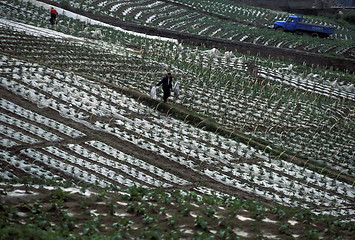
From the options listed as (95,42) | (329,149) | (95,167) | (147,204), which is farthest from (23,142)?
(95,42)

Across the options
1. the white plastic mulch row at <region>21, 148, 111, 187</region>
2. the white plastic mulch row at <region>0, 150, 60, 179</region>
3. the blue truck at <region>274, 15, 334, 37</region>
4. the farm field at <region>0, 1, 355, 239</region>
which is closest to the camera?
the farm field at <region>0, 1, 355, 239</region>

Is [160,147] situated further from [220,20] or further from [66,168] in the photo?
[220,20]

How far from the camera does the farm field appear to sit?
8.16 metres

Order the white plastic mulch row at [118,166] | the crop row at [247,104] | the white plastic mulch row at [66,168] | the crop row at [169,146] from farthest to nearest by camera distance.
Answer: the crop row at [247,104] < the crop row at [169,146] < the white plastic mulch row at [118,166] < the white plastic mulch row at [66,168]

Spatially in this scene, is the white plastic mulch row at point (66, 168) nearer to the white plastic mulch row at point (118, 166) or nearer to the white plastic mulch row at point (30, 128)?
the white plastic mulch row at point (118, 166)

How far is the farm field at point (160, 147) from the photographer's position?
8.16 m

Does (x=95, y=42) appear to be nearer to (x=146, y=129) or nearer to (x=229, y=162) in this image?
(x=146, y=129)

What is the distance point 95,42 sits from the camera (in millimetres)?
25062

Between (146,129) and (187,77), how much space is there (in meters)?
7.17

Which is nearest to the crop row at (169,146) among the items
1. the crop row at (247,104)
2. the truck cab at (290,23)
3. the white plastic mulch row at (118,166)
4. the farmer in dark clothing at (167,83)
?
the white plastic mulch row at (118,166)

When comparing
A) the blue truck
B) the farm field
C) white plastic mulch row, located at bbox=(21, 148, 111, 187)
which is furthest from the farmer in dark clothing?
the blue truck

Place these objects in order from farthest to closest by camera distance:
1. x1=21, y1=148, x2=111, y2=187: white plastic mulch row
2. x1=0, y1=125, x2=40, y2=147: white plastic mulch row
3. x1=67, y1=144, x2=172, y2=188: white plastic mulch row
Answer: x1=0, y1=125, x2=40, y2=147: white plastic mulch row, x1=67, y1=144, x2=172, y2=188: white plastic mulch row, x1=21, y1=148, x2=111, y2=187: white plastic mulch row

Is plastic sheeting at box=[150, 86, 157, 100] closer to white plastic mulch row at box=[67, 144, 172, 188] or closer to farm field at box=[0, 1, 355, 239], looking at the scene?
farm field at box=[0, 1, 355, 239]

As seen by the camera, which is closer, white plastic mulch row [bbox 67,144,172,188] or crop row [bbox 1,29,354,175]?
white plastic mulch row [bbox 67,144,172,188]
